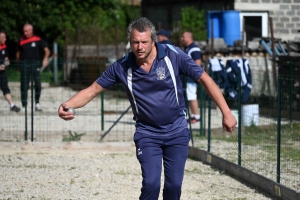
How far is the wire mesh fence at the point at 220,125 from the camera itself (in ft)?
33.8

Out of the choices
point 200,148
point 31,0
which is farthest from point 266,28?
point 200,148

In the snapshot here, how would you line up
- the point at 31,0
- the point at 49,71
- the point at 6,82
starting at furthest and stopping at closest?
the point at 31,0 → the point at 49,71 → the point at 6,82

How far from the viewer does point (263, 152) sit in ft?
36.9

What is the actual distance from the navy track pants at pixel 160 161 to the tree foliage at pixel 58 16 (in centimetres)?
1938

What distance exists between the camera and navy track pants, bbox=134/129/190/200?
21.1ft

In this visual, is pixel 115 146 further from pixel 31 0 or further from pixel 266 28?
pixel 31 0

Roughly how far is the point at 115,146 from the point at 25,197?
3.79m

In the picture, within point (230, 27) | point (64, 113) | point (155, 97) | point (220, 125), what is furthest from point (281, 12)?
point (64, 113)

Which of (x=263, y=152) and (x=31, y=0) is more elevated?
(x=31, y=0)

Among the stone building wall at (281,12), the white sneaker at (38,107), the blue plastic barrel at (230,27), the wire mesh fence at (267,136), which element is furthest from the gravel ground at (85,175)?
the stone building wall at (281,12)

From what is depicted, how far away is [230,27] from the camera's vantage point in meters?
22.9

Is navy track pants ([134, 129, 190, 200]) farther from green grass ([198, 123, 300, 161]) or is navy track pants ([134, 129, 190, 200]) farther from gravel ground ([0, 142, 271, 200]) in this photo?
green grass ([198, 123, 300, 161])

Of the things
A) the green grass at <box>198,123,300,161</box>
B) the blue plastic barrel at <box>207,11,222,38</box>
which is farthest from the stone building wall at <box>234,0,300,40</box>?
the green grass at <box>198,123,300,161</box>

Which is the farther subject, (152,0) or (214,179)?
(152,0)
